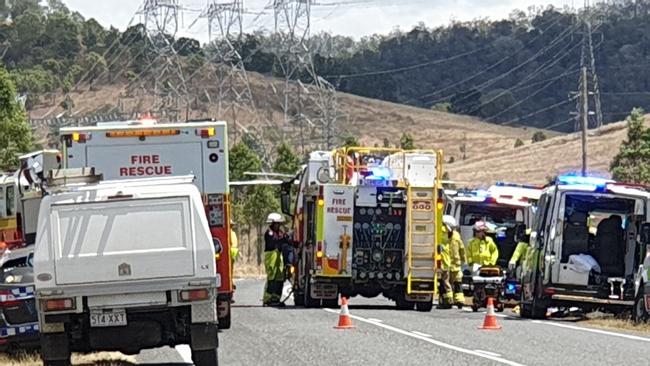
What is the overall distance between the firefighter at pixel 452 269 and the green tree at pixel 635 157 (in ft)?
136

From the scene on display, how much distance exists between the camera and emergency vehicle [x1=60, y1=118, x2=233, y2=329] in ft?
59.5

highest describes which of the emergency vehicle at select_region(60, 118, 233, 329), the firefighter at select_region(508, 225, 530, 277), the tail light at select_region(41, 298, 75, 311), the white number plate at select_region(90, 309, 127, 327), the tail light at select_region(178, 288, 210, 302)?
the emergency vehicle at select_region(60, 118, 233, 329)

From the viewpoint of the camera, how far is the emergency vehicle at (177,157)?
59.5 feet

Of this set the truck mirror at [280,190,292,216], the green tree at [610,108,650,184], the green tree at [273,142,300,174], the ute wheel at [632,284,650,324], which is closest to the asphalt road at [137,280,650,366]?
the ute wheel at [632,284,650,324]

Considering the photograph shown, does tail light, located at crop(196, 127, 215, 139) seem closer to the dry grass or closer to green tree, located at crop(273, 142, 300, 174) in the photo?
the dry grass

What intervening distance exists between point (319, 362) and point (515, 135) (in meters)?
131

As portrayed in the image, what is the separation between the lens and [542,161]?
3930 inches

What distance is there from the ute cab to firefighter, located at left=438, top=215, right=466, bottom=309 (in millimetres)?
2670

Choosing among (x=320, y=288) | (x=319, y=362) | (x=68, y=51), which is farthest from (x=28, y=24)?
(x=319, y=362)

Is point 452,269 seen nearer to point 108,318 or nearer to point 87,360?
point 87,360

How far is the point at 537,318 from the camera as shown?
73.9ft

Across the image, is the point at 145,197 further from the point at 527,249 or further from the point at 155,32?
the point at 155,32

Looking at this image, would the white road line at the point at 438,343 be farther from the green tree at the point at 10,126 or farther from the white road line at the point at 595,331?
the green tree at the point at 10,126

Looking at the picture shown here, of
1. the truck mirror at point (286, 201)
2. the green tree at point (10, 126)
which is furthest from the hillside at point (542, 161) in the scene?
the truck mirror at point (286, 201)
